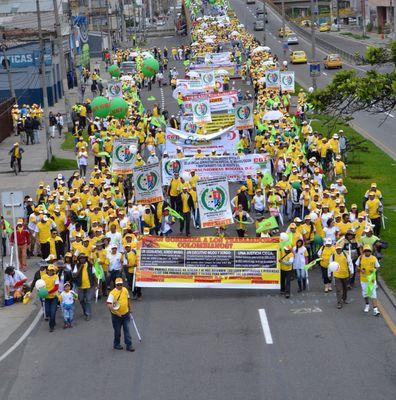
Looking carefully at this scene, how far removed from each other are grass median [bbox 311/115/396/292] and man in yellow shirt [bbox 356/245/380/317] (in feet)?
6.09

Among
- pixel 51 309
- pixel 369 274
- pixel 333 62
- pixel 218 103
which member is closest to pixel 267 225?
pixel 369 274

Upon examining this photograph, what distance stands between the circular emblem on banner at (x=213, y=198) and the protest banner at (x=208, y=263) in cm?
350

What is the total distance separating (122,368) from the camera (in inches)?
723

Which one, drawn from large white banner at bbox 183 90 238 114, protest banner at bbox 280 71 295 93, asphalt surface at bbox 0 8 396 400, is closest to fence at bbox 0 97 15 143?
protest banner at bbox 280 71 295 93

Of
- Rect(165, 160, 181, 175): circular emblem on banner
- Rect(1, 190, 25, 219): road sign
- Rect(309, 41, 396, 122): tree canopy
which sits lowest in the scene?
Rect(165, 160, 181, 175): circular emblem on banner

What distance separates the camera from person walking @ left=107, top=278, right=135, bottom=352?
18969mm

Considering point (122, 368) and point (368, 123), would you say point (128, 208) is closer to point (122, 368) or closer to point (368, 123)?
point (122, 368)

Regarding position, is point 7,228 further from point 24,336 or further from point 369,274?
point 369,274

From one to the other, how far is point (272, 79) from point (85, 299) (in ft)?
101

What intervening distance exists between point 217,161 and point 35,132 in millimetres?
21638

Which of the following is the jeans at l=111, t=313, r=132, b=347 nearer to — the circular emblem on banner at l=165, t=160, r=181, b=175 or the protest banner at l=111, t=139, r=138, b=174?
the circular emblem on banner at l=165, t=160, r=181, b=175

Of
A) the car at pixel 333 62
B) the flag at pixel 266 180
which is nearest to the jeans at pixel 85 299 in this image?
the flag at pixel 266 180

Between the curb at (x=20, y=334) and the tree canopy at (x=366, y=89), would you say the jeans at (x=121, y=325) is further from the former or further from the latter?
the tree canopy at (x=366, y=89)

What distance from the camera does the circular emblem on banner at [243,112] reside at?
4078 centimetres
